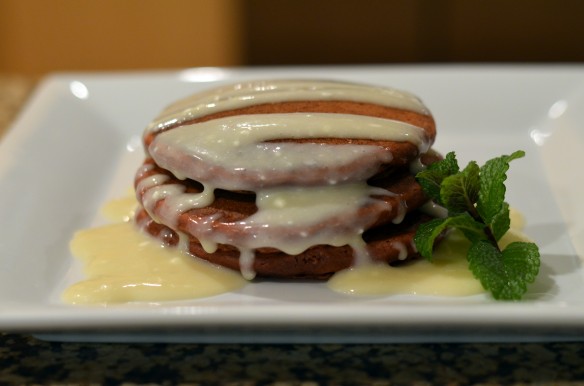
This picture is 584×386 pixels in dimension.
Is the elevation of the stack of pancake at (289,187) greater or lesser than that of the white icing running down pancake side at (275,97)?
lesser

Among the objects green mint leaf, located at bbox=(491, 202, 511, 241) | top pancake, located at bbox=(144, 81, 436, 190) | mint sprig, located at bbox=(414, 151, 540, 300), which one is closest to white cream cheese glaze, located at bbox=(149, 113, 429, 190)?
top pancake, located at bbox=(144, 81, 436, 190)

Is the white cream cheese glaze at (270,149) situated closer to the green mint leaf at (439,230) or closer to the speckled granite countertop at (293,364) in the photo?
the green mint leaf at (439,230)

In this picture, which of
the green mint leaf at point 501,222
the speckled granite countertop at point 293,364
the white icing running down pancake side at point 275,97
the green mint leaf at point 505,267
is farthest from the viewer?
the white icing running down pancake side at point 275,97

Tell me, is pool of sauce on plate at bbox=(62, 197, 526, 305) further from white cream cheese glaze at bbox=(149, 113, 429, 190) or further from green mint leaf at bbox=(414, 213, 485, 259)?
white cream cheese glaze at bbox=(149, 113, 429, 190)

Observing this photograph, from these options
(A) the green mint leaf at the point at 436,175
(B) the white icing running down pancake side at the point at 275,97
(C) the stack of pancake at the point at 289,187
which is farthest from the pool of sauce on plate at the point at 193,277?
(B) the white icing running down pancake side at the point at 275,97

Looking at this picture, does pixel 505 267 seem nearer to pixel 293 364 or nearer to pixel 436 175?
pixel 436 175

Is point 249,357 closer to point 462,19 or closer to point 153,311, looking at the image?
point 153,311

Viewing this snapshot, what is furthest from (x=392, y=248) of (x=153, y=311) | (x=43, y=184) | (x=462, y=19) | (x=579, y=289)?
(x=462, y=19)
